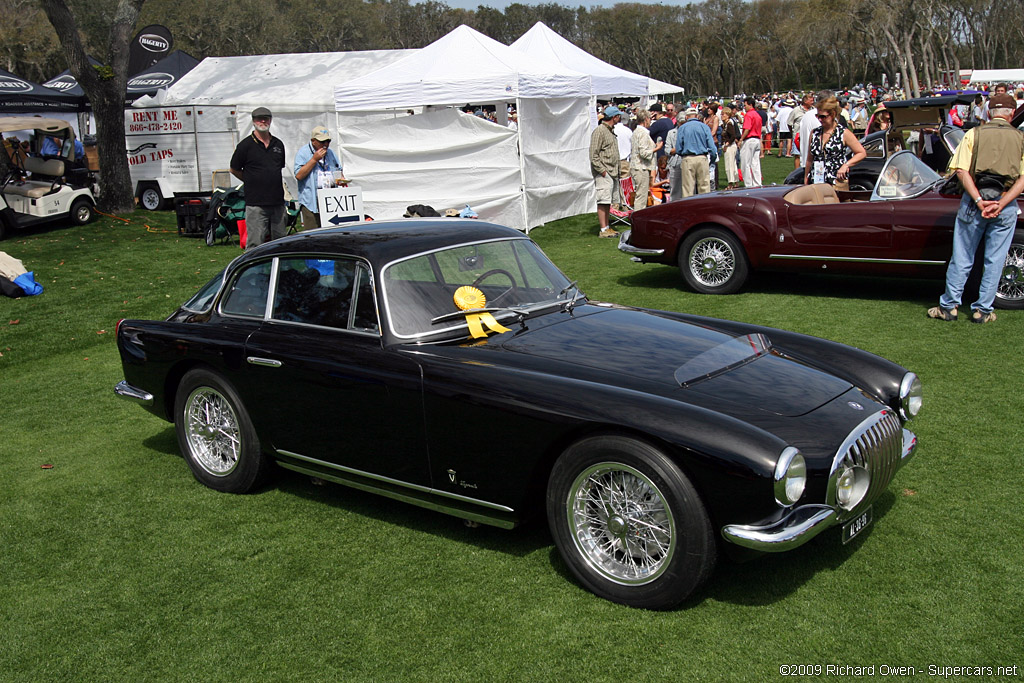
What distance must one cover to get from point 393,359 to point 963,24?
9310cm

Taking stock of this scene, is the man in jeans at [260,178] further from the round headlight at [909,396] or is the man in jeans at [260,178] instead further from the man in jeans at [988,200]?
the round headlight at [909,396]

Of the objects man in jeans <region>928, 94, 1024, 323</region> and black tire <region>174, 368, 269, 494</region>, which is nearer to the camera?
black tire <region>174, 368, 269, 494</region>

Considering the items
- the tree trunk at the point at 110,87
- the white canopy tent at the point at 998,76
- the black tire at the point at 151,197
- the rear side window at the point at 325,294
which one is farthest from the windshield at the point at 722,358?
the white canopy tent at the point at 998,76

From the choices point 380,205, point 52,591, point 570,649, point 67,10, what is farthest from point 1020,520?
point 67,10

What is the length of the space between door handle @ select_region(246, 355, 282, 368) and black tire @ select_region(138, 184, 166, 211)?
1773 cm

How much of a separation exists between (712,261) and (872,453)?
6.12 meters

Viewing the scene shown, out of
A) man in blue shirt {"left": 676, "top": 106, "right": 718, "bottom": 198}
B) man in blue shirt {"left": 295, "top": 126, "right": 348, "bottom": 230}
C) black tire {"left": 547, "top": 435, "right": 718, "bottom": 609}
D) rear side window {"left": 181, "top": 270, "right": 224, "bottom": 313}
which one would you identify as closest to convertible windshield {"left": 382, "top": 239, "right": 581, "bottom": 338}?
black tire {"left": 547, "top": 435, "right": 718, "bottom": 609}

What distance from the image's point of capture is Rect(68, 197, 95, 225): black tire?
17656 mm

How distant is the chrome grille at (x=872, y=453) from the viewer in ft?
11.4

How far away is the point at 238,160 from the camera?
9.57 m

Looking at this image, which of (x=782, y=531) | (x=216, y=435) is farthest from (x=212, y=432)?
(x=782, y=531)

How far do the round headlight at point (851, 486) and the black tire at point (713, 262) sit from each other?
6.05 meters

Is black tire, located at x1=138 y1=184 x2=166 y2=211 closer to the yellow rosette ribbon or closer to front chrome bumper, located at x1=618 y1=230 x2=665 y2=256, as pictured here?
front chrome bumper, located at x1=618 y1=230 x2=665 y2=256

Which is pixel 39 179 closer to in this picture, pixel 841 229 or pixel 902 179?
pixel 841 229
